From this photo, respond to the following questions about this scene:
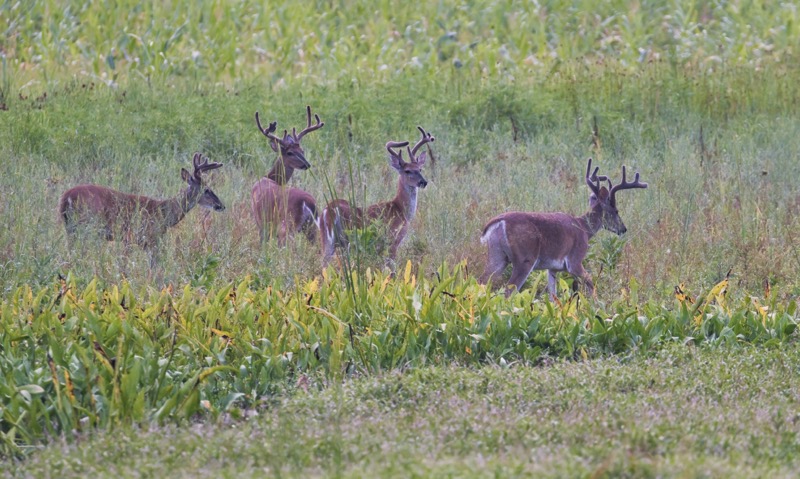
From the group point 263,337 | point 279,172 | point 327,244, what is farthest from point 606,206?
point 263,337

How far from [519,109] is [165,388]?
975 cm

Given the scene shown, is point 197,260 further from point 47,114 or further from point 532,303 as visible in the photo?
point 47,114

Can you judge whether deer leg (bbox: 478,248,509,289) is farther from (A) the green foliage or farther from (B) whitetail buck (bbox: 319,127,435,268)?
(A) the green foliage

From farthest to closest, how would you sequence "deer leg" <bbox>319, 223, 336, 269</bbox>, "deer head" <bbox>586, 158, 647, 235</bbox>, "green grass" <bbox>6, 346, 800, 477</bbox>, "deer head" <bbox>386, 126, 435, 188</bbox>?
"deer head" <bbox>386, 126, 435, 188</bbox> → "deer head" <bbox>586, 158, 647, 235</bbox> → "deer leg" <bbox>319, 223, 336, 269</bbox> → "green grass" <bbox>6, 346, 800, 477</bbox>

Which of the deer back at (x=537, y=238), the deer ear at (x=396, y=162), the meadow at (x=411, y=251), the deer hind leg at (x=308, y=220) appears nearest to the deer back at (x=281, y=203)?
the deer hind leg at (x=308, y=220)

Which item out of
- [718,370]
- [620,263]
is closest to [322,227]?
[620,263]

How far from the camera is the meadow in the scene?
5.30 meters

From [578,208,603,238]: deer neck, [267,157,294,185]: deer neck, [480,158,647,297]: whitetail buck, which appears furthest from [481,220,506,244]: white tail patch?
[267,157,294,185]: deer neck

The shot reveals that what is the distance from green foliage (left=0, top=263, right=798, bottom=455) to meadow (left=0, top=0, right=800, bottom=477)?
0.06 ft

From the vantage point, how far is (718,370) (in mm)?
6344

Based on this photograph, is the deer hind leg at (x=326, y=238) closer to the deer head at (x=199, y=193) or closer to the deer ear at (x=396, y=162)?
the deer ear at (x=396, y=162)

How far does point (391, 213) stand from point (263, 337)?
364 centimetres

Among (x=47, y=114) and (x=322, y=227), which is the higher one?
(x=47, y=114)

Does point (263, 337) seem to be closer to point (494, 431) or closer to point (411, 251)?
point (494, 431)
